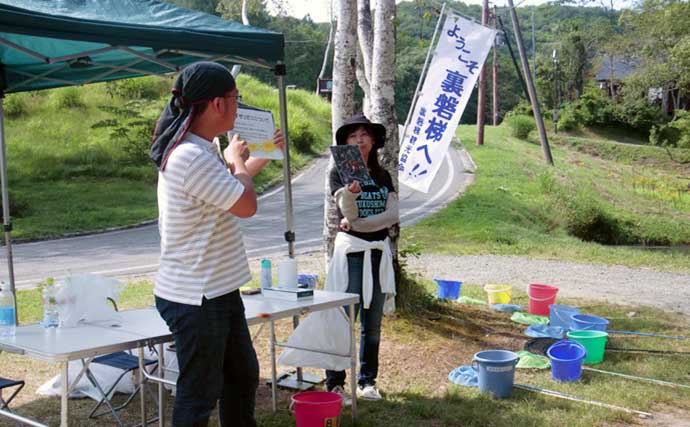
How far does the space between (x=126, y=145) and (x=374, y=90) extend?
1721 cm

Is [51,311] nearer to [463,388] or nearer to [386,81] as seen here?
[463,388]

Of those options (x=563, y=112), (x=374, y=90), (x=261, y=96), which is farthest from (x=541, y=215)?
(x=563, y=112)

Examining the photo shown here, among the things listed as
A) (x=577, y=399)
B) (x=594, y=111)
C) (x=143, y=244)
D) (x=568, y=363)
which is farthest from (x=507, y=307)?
(x=594, y=111)

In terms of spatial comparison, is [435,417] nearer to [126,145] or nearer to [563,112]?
[126,145]

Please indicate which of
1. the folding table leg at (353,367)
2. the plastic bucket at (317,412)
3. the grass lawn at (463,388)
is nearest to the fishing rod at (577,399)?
the grass lawn at (463,388)

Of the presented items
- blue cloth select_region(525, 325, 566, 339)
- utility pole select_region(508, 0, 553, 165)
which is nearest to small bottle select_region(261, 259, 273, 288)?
blue cloth select_region(525, 325, 566, 339)

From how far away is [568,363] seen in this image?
498 centimetres

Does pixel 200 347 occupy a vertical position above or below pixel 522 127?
above

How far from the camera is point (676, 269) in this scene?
10.9 metres

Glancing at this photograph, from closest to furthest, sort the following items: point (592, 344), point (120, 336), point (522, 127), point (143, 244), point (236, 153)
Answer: point (236, 153) → point (120, 336) → point (592, 344) → point (143, 244) → point (522, 127)

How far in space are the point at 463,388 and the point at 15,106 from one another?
23.3m

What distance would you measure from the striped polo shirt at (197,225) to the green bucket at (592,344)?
355 cm

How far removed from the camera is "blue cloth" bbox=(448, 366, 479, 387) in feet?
16.4

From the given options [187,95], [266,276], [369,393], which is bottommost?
[369,393]
